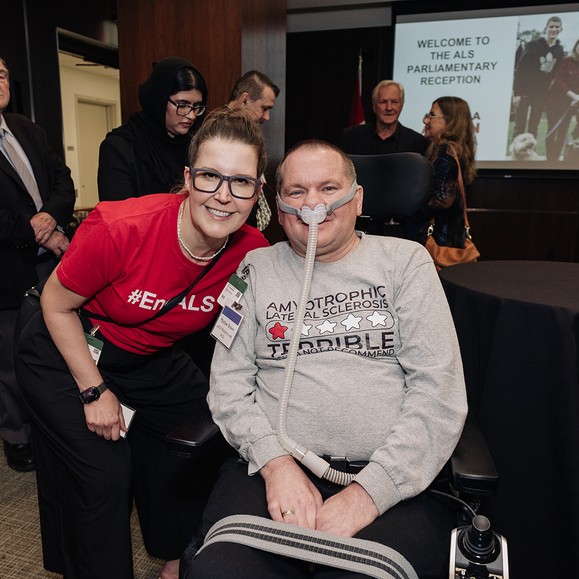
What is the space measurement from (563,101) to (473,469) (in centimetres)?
480

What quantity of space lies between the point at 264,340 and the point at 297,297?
135mm

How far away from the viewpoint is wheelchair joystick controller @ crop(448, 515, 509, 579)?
92cm

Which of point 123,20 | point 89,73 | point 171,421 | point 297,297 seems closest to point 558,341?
point 297,297

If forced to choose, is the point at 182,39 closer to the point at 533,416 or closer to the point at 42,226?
the point at 42,226

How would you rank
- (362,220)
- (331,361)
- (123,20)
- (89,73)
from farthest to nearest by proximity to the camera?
(89,73)
(123,20)
(362,220)
(331,361)

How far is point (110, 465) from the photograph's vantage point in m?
1.36

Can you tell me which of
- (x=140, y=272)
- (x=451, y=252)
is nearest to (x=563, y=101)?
(x=451, y=252)

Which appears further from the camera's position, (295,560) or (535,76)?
(535,76)

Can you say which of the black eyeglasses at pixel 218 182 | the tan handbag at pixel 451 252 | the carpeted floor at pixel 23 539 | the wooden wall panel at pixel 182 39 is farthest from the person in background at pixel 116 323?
the wooden wall panel at pixel 182 39

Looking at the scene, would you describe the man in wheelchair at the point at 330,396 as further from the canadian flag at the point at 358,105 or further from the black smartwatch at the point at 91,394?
the canadian flag at the point at 358,105

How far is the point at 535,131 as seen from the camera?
489cm

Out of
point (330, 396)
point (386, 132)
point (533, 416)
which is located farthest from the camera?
point (386, 132)

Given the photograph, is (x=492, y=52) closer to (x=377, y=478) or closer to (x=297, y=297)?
(x=297, y=297)

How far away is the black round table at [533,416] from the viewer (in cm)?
147
